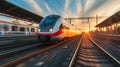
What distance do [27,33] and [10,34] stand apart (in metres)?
7.49

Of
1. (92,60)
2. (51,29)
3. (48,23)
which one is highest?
(48,23)

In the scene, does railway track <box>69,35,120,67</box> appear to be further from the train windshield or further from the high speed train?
the train windshield

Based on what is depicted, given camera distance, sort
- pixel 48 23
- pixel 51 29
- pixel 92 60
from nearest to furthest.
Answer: pixel 92 60 → pixel 51 29 → pixel 48 23

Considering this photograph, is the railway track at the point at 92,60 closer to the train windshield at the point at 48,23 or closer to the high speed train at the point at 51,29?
the high speed train at the point at 51,29

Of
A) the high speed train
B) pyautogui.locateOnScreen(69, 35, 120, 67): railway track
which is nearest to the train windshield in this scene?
the high speed train

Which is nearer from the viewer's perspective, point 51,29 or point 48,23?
point 51,29

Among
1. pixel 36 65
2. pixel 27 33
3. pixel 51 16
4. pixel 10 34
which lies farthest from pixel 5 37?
pixel 36 65

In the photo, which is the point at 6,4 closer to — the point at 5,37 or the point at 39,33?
the point at 39,33

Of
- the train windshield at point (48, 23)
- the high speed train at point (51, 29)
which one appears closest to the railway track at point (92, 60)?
the high speed train at point (51, 29)

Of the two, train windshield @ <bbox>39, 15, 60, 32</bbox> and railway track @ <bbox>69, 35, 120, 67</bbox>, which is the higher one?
train windshield @ <bbox>39, 15, 60, 32</bbox>

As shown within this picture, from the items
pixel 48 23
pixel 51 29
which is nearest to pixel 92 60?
pixel 51 29

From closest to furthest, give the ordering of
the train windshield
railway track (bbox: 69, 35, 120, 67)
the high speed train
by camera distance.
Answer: railway track (bbox: 69, 35, 120, 67), the high speed train, the train windshield

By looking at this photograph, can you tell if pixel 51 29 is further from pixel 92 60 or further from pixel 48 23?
pixel 92 60

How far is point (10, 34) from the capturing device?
33.2 meters
